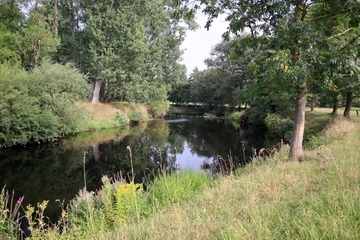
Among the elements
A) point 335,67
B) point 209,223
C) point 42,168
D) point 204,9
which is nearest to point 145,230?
point 209,223

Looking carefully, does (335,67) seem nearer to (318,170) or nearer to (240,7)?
(318,170)

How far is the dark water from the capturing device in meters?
9.00

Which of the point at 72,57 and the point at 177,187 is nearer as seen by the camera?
the point at 177,187

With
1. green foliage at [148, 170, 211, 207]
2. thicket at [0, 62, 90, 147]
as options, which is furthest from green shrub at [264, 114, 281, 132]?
green foliage at [148, 170, 211, 207]

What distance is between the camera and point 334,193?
3527 mm

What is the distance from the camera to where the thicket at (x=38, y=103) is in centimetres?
1423

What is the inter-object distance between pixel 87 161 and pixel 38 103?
6.93 m

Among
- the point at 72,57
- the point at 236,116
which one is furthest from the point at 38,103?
the point at 236,116

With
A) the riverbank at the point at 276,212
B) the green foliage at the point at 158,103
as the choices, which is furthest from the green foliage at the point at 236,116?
the riverbank at the point at 276,212

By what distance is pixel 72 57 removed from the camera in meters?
31.1

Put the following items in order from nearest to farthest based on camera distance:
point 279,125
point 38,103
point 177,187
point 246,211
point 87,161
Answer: point 246,211, point 177,187, point 87,161, point 38,103, point 279,125

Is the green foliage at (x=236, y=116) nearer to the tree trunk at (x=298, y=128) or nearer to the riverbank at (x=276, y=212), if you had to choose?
the tree trunk at (x=298, y=128)

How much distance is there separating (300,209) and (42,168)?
11644 millimetres

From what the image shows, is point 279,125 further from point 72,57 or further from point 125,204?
point 72,57
